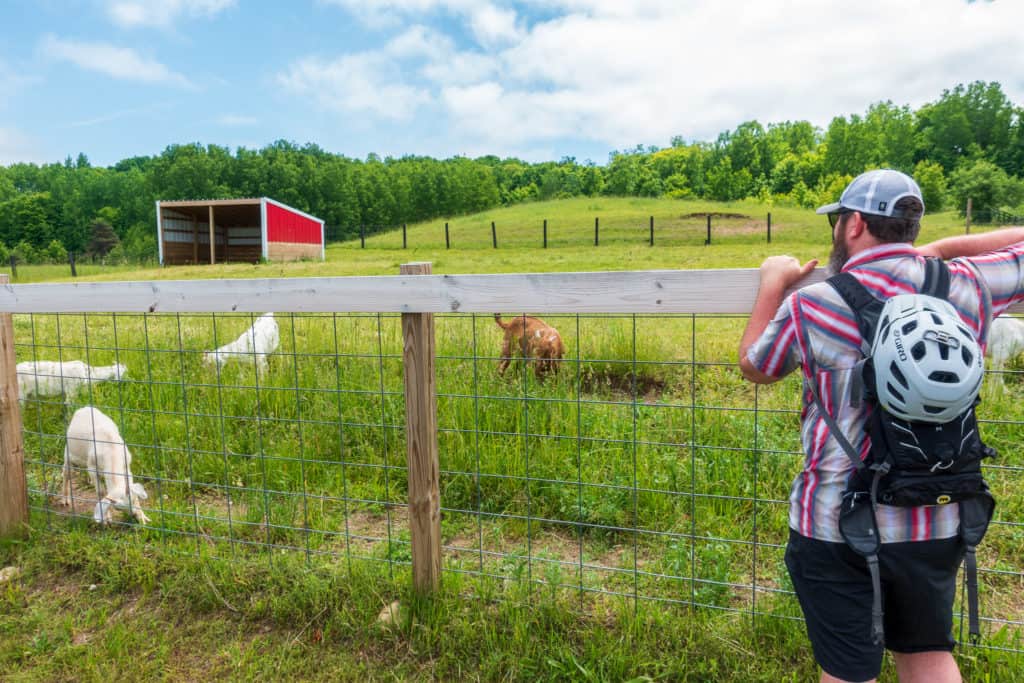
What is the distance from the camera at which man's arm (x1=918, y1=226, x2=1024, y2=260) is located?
74.4 inches

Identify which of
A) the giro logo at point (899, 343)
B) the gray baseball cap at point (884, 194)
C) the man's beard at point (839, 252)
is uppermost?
the gray baseball cap at point (884, 194)

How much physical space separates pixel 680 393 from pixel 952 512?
4168mm

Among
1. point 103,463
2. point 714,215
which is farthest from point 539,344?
point 714,215

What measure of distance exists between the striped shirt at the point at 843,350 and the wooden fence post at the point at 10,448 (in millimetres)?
4057

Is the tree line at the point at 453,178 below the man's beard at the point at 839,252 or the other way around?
the other way around

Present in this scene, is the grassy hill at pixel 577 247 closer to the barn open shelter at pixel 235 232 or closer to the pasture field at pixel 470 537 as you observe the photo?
the barn open shelter at pixel 235 232

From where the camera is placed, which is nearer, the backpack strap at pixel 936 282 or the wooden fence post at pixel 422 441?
the backpack strap at pixel 936 282

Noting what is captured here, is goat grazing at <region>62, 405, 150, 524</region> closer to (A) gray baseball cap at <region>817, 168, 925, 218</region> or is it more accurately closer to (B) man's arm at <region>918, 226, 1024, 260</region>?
(A) gray baseball cap at <region>817, 168, 925, 218</region>

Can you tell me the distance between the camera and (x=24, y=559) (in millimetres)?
3740

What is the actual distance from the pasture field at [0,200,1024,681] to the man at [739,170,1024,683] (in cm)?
69

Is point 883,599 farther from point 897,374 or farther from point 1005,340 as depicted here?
point 1005,340

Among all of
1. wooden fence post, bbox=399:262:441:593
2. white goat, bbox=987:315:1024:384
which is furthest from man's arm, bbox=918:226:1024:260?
white goat, bbox=987:315:1024:384

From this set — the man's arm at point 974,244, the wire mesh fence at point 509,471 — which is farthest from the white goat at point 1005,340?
the man's arm at point 974,244

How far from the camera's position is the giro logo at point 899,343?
4.87 feet
